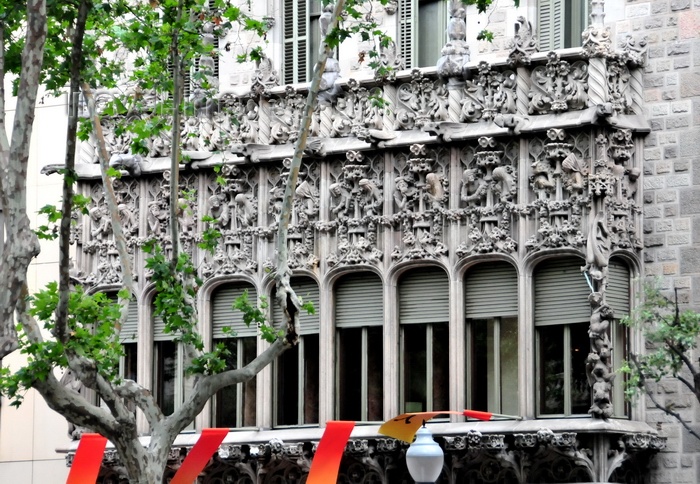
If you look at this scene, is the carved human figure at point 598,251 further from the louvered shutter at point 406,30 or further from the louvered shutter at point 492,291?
the louvered shutter at point 406,30

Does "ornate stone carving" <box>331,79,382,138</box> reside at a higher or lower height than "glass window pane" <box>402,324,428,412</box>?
higher

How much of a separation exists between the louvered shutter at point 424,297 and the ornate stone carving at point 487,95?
2.88m

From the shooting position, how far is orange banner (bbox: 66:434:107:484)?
36344 millimetres

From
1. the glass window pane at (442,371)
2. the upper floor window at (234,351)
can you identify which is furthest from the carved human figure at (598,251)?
the upper floor window at (234,351)

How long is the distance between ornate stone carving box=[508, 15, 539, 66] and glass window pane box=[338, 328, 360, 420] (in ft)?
19.1

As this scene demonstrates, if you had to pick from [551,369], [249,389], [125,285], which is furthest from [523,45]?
[125,285]

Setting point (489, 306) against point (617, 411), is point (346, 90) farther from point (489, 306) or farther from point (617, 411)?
point (617, 411)

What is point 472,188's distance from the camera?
3381 centimetres

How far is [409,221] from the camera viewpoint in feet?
113

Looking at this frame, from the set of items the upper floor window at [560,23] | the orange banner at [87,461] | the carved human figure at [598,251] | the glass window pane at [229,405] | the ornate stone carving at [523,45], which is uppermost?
the upper floor window at [560,23]

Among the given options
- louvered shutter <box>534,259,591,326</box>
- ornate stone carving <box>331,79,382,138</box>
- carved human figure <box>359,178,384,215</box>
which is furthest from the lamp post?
ornate stone carving <box>331,79,382,138</box>

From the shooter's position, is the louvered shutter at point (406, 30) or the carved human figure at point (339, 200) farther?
the louvered shutter at point (406, 30)

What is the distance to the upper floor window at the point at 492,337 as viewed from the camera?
33469mm

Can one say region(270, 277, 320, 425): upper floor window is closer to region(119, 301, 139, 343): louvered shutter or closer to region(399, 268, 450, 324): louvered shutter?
region(399, 268, 450, 324): louvered shutter
